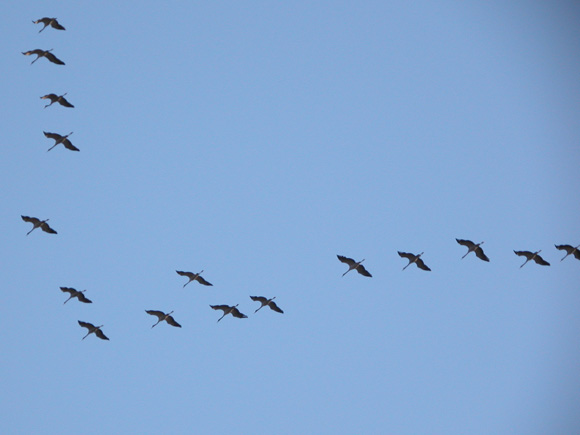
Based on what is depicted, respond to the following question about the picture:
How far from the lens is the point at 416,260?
8938cm

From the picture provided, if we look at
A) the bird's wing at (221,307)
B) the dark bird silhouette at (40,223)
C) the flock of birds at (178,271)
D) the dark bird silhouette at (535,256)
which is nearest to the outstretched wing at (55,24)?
the flock of birds at (178,271)

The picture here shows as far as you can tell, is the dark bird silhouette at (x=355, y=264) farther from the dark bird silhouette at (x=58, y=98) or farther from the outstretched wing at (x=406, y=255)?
the dark bird silhouette at (x=58, y=98)

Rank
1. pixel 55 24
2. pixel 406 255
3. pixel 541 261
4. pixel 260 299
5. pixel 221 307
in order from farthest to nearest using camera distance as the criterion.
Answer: pixel 221 307 < pixel 260 299 < pixel 406 255 < pixel 55 24 < pixel 541 261

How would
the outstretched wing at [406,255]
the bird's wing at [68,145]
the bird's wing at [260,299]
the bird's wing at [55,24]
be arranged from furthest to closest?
1. the bird's wing at [260,299]
2. the bird's wing at [68,145]
3. the outstretched wing at [406,255]
4. the bird's wing at [55,24]

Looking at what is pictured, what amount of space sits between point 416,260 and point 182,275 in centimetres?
1678

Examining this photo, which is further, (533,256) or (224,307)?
(224,307)

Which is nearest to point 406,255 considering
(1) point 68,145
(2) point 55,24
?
(1) point 68,145

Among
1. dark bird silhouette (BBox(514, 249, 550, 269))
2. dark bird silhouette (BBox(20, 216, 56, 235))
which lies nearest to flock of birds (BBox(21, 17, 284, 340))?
dark bird silhouette (BBox(20, 216, 56, 235))

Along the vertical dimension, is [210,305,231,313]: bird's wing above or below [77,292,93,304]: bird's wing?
above

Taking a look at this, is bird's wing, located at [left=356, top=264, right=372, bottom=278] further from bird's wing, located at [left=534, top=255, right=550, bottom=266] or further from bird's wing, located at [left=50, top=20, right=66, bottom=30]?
bird's wing, located at [left=50, top=20, right=66, bottom=30]

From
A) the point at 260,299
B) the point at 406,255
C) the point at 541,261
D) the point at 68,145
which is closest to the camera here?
the point at 541,261

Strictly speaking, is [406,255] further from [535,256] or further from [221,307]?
[221,307]

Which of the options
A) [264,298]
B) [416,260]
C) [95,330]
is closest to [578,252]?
[416,260]

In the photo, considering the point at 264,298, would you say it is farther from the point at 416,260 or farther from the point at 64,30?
the point at 64,30
